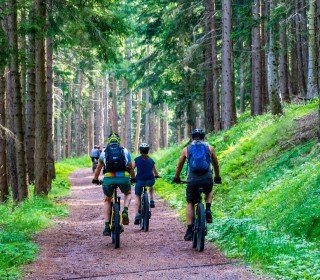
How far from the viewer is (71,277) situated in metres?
7.30

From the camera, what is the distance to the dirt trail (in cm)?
732

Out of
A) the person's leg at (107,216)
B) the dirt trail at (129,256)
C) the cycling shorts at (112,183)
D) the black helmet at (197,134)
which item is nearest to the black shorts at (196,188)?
the black helmet at (197,134)

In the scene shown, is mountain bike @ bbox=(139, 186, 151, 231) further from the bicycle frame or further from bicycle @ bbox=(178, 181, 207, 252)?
bicycle @ bbox=(178, 181, 207, 252)

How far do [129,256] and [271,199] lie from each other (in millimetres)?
3735

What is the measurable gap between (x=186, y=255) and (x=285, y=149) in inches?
289

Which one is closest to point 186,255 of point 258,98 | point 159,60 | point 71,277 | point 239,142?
point 71,277

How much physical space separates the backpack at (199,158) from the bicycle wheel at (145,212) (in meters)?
2.89

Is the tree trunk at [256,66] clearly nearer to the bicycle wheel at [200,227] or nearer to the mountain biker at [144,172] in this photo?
the mountain biker at [144,172]

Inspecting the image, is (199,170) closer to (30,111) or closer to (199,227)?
(199,227)

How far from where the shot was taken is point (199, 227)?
8.63 meters

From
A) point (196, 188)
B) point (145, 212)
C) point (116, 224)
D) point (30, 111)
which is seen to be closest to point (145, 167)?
point (145, 212)

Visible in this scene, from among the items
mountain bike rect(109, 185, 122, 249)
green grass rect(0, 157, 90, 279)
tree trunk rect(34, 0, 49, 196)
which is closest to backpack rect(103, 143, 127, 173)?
mountain bike rect(109, 185, 122, 249)

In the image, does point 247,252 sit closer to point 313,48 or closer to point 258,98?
point 313,48

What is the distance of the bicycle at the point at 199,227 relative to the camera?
28.1 feet
